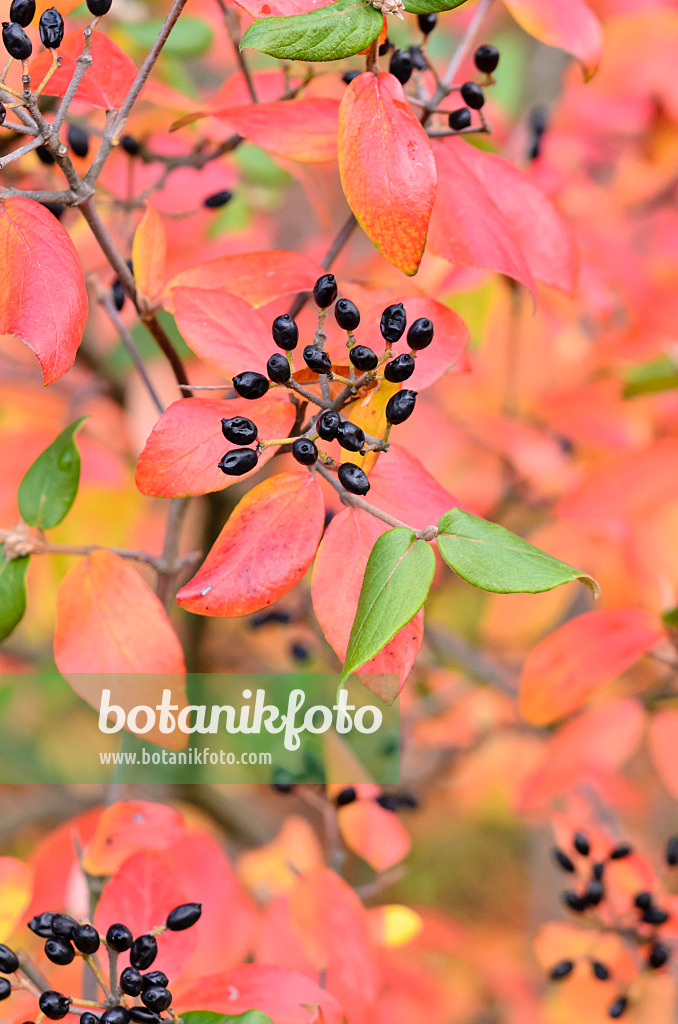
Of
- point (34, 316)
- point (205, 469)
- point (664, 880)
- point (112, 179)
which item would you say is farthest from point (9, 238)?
point (664, 880)

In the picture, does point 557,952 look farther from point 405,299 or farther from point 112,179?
point 112,179

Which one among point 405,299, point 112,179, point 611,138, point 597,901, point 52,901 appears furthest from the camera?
point 611,138

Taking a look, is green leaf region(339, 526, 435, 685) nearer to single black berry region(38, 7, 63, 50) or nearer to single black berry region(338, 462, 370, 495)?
single black berry region(338, 462, 370, 495)

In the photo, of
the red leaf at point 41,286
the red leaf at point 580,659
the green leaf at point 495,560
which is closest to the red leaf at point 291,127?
the red leaf at point 41,286

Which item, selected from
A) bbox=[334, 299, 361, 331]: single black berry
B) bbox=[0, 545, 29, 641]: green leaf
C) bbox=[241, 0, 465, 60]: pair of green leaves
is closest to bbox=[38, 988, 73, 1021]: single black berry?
bbox=[0, 545, 29, 641]: green leaf

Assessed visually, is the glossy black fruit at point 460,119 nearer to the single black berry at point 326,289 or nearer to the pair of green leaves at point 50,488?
the single black berry at point 326,289
